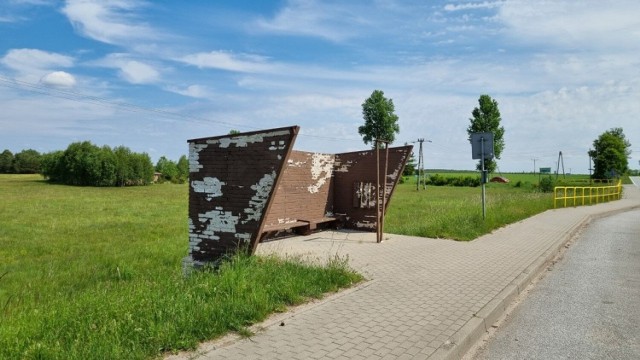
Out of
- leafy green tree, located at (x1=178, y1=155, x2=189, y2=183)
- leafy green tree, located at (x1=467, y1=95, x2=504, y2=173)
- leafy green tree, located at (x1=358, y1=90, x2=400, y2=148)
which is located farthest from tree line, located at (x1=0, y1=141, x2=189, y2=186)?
leafy green tree, located at (x1=467, y1=95, x2=504, y2=173)

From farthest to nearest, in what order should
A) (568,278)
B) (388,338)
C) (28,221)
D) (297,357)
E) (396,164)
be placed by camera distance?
(28,221), (396,164), (568,278), (388,338), (297,357)

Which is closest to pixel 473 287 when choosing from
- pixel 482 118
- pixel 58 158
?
pixel 482 118

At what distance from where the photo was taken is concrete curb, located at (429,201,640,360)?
4.14m

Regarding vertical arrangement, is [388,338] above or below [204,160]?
below

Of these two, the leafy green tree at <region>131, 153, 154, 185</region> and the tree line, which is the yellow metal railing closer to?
the tree line

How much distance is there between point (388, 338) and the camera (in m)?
4.29

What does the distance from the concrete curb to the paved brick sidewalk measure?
0.03ft

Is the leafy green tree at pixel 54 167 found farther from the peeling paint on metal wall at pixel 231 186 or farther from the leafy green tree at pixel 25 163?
the peeling paint on metal wall at pixel 231 186

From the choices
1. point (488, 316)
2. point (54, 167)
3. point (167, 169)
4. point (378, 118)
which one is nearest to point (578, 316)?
point (488, 316)

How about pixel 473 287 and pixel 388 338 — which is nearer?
pixel 388 338

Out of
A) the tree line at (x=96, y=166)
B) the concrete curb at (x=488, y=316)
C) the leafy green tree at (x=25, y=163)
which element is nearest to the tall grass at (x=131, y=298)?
the concrete curb at (x=488, y=316)

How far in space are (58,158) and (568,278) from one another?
70.8 m

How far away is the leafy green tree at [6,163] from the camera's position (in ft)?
302

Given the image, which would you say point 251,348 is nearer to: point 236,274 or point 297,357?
point 297,357
